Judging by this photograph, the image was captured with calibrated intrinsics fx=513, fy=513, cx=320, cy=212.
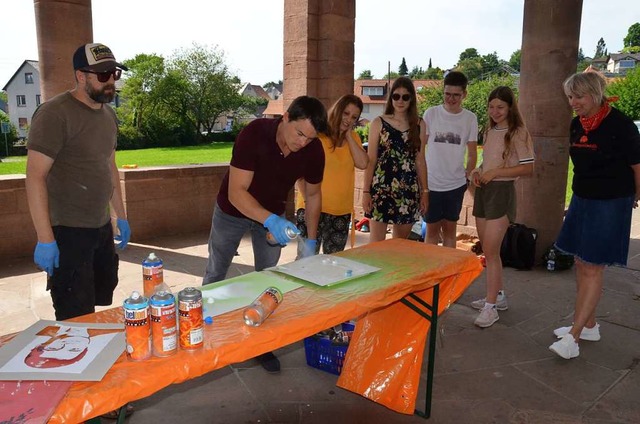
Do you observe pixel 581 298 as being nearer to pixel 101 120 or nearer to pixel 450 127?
pixel 450 127

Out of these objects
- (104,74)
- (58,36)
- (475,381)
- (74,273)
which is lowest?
(475,381)

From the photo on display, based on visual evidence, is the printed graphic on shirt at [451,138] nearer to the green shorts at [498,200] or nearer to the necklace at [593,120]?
the green shorts at [498,200]

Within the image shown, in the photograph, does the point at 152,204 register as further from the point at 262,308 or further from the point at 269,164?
the point at 262,308

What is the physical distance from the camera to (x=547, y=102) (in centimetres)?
562

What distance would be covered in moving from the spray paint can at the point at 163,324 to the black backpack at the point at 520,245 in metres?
4.67

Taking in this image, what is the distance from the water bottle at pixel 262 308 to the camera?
188 centimetres

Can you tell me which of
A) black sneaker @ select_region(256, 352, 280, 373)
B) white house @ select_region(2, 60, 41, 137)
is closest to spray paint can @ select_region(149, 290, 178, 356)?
black sneaker @ select_region(256, 352, 280, 373)

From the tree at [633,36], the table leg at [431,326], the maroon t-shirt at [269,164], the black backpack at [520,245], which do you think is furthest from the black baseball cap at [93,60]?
the tree at [633,36]

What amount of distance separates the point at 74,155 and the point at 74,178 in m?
0.12

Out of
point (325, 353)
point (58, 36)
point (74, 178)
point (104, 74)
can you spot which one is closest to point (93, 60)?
point (104, 74)

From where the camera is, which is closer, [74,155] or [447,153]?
[74,155]

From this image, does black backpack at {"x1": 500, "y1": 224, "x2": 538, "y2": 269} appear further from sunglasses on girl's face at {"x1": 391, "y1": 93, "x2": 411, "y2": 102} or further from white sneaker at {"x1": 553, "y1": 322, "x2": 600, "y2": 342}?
sunglasses on girl's face at {"x1": 391, "y1": 93, "x2": 411, "y2": 102}

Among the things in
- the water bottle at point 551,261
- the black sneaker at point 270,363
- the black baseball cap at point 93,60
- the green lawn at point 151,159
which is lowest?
the green lawn at point 151,159

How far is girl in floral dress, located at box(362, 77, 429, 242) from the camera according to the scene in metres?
4.11
